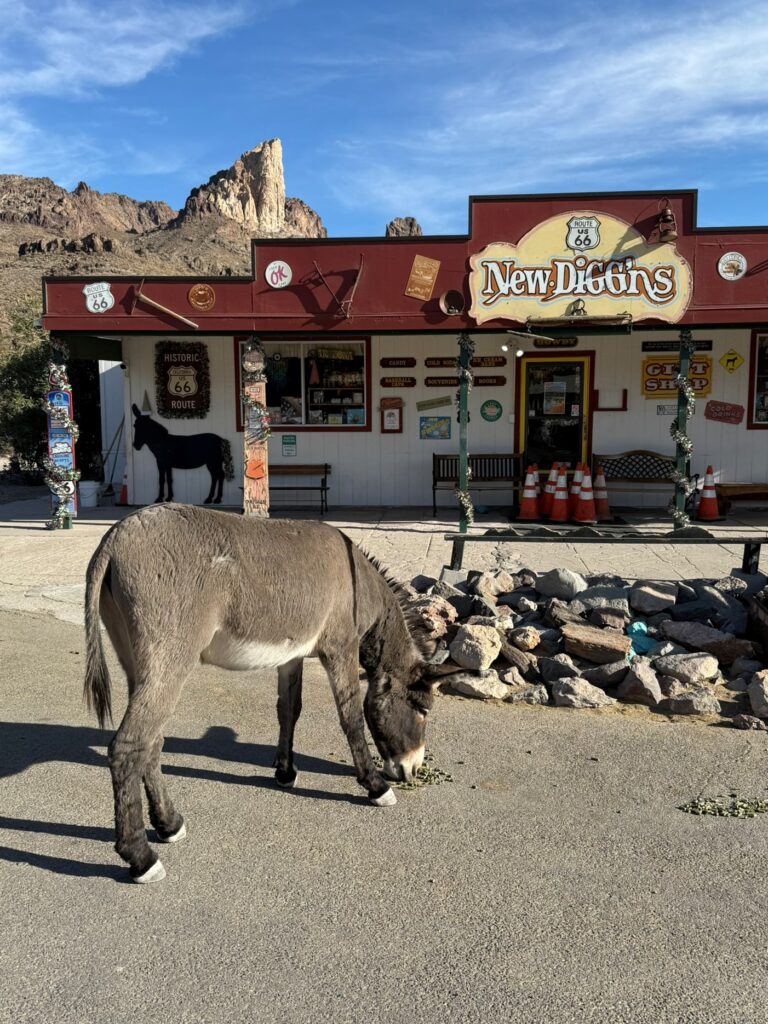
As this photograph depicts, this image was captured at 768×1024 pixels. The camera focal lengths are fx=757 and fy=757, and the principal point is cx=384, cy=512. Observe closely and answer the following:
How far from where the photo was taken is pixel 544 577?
22.7 ft

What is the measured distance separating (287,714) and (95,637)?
1.19 meters

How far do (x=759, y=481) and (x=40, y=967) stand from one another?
1366 centimetres

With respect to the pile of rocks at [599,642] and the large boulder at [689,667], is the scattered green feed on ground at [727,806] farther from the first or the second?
the large boulder at [689,667]

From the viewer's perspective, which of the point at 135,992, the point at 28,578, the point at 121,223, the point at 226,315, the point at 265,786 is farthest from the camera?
the point at 121,223

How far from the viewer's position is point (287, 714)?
404 centimetres

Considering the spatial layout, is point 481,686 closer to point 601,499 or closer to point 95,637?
point 95,637

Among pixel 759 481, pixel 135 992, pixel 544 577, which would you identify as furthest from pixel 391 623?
pixel 759 481

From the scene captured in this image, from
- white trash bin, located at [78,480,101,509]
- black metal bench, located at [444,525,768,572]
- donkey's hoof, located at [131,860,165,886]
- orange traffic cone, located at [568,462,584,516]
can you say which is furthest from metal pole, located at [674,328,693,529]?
white trash bin, located at [78,480,101,509]

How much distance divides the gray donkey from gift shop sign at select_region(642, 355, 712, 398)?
10692 mm

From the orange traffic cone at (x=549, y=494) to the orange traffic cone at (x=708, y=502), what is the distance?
2.44m

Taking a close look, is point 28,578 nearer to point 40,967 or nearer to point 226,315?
point 226,315

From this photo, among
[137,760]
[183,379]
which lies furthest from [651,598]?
[183,379]

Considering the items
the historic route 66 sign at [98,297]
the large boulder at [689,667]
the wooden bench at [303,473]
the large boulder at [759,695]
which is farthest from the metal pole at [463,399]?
the large boulder at [759,695]

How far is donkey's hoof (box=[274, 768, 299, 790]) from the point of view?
13.1 feet
